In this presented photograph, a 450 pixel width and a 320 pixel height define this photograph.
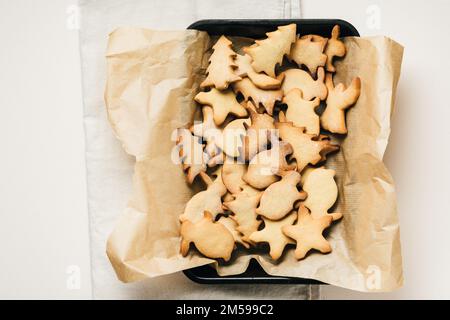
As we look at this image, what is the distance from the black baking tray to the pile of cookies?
0.04 feet

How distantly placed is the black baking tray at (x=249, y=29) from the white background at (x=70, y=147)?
67 millimetres

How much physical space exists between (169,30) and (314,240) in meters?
0.38

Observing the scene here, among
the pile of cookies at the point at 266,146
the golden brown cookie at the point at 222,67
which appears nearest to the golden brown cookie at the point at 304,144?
the pile of cookies at the point at 266,146

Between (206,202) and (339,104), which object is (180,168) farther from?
(339,104)

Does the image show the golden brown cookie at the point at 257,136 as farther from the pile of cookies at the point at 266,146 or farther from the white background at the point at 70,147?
the white background at the point at 70,147

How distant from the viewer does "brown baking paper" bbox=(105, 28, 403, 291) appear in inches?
27.0

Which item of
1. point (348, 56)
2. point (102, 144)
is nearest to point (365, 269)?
point (348, 56)

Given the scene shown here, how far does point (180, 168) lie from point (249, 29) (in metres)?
0.23

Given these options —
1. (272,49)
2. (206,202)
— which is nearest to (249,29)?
(272,49)

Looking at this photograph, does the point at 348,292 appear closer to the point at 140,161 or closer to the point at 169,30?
the point at 140,161

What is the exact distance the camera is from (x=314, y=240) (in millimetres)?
704

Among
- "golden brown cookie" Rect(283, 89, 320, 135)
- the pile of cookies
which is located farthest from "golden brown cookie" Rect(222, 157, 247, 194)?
"golden brown cookie" Rect(283, 89, 320, 135)

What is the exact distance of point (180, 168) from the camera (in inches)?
29.0

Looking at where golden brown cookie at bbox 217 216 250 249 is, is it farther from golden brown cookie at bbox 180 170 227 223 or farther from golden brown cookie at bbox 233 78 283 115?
golden brown cookie at bbox 233 78 283 115
